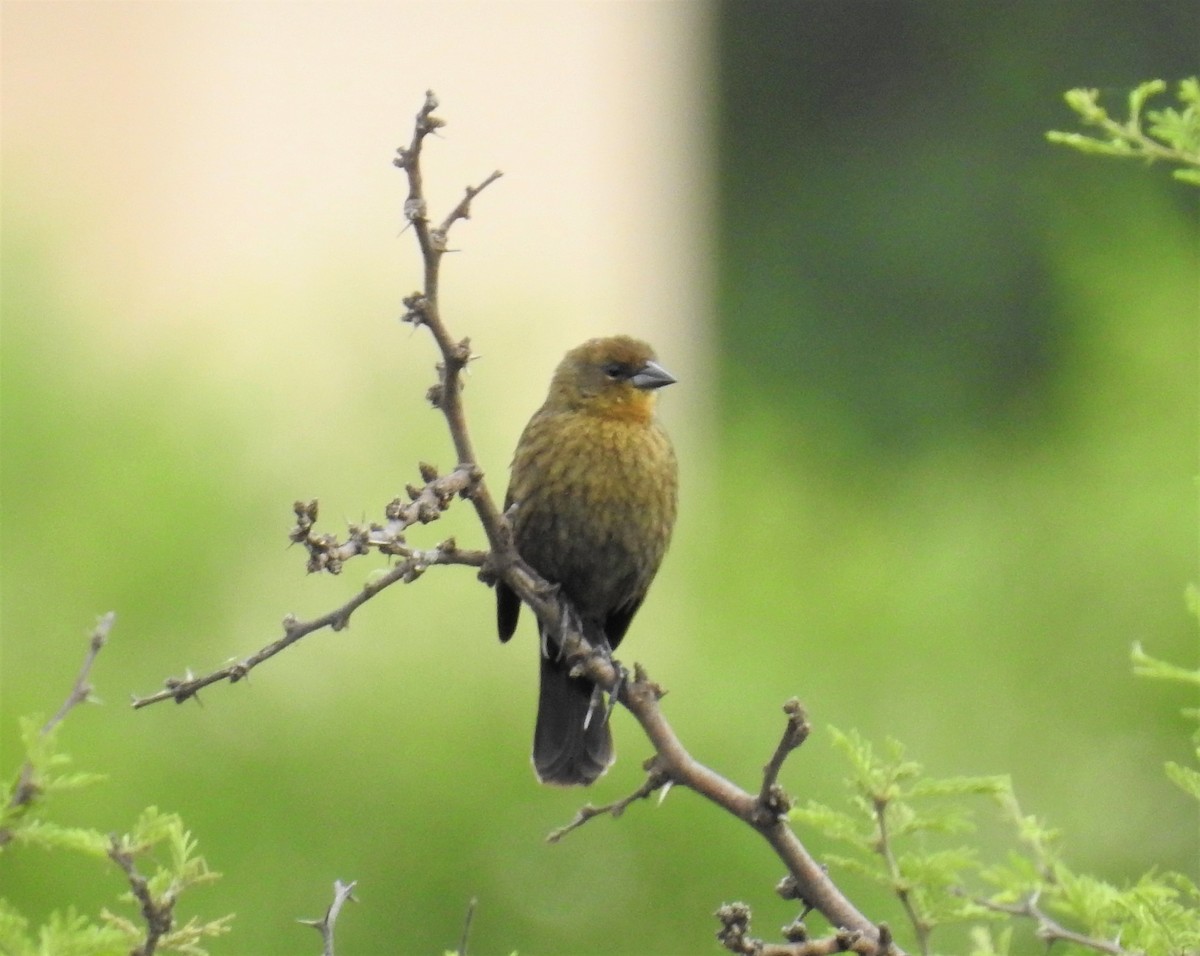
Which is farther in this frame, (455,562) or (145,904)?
(455,562)

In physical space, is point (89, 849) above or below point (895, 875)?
above

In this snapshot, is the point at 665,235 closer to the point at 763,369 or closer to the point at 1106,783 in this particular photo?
the point at 763,369

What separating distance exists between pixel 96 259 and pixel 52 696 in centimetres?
194

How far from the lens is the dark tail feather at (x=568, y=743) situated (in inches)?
133

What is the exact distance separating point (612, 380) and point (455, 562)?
149cm

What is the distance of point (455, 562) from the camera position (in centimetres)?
199

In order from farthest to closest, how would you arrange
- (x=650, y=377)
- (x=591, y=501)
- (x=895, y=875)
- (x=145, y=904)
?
1. (x=650, y=377)
2. (x=591, y=501)
3. (x=895, y=875)
4. (x=145, y=904)

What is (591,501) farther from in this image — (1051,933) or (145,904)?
(145,904)

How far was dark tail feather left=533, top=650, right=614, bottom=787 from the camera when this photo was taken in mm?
3375

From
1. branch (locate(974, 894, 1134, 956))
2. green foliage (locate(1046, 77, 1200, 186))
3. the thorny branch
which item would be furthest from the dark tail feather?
green foliage (locate(1046, 77, 1200, 186))

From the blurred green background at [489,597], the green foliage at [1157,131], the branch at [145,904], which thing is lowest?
the blurred green background at [489,597]

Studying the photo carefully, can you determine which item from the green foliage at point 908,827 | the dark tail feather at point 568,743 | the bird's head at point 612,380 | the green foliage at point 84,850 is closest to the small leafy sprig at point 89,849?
the green foliage at point 84,850

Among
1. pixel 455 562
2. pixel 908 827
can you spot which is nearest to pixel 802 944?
pixel 908 827

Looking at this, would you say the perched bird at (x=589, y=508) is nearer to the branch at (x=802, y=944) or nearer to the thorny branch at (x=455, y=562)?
the thorny branch at (x=455, y=562)
